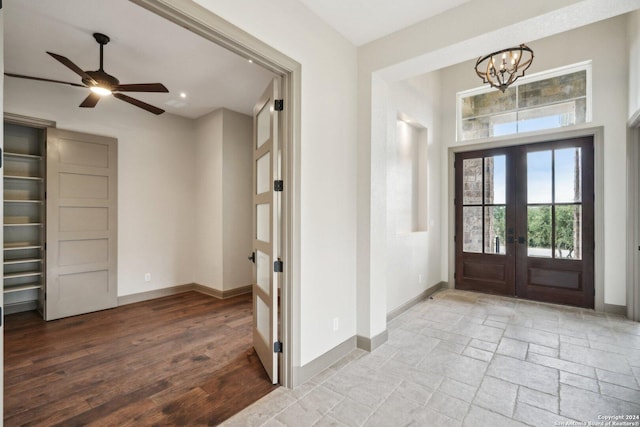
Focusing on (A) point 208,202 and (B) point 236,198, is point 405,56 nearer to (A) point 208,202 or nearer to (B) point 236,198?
(B) point 236,198

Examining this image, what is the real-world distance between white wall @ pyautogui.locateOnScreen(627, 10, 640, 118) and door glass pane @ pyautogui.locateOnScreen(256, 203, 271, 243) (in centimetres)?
419

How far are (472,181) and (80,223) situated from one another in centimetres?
609

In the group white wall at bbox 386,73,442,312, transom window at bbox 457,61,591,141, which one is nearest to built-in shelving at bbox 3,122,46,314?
white wall at bbox 386,73,442,312

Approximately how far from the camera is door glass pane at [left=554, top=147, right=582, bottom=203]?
4348 millimetres

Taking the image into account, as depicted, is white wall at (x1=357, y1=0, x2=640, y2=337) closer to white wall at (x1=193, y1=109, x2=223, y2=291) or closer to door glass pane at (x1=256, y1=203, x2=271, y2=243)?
door glass pane at (x1=256, y1=203, x2=271, y2=243)

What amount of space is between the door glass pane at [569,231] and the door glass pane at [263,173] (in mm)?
4376

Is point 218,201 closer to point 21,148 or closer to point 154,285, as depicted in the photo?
point 154,285

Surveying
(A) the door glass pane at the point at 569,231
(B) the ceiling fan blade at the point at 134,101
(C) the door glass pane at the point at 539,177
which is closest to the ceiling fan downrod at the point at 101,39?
(B) the ceiling fan blade at the point at 134,101

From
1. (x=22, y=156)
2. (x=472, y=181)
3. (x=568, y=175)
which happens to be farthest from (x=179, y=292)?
(x=568, y=175)

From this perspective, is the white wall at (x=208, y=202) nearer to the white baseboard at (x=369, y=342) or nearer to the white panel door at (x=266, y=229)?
the white panel door at (x=266, y=229)

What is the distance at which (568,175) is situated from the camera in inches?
174

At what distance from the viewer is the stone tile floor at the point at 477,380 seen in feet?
6.75

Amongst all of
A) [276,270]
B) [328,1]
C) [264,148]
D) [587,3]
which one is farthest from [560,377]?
[328,1]

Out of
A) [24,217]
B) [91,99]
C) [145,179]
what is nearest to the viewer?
[91,99]
